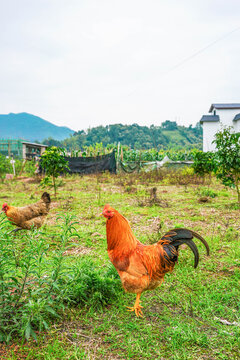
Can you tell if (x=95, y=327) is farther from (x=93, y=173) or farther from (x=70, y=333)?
(x=93, y=173)

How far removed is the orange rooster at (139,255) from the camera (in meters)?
2.37

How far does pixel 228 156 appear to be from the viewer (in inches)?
269

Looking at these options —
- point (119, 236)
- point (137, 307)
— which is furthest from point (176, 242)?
point (137, 307)

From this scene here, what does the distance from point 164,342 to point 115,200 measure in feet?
21.9

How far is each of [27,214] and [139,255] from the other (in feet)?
11.6

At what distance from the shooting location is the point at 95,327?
230cm

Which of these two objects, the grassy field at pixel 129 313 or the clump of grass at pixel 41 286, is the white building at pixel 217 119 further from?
the clump of grass at pixel 41 286

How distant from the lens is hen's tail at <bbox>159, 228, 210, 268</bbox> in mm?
2381

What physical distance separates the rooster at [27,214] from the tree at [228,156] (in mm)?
5319

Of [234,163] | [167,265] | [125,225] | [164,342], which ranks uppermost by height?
[234,163]

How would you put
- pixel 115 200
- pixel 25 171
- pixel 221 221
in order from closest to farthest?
1. pixel 221 221
2. pixel 115 200
3. pixel 25 171

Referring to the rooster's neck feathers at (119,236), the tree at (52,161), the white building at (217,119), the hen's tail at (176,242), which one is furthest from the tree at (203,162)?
the white building at (217,119)

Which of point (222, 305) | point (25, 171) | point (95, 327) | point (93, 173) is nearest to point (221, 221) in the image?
point (222, 305)

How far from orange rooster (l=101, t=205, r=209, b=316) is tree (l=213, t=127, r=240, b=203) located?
5200 mm
